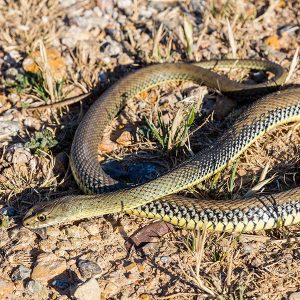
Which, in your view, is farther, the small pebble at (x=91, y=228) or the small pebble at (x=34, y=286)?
the small pebble at (x=91, y=228)

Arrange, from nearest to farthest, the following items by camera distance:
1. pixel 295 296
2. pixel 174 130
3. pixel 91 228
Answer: pixel 295 296 → pixel 91 228 → pixel 174 130

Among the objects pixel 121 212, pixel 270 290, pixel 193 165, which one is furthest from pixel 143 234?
pixel 270 290

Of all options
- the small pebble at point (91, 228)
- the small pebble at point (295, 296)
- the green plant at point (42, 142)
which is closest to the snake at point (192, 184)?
the small pebble at point (91, 228)

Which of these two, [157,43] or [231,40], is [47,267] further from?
[231,40]

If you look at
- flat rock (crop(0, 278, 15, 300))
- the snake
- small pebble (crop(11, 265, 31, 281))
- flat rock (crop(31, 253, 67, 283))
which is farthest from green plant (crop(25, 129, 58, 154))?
flat rock (crop(0, 278, 15, 300))

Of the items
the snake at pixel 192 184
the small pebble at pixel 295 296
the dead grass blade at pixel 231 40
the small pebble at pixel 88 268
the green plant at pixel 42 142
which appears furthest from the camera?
the dead grass blade at pixel 231 40

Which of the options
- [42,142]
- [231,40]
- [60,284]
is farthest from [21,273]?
[231,40]

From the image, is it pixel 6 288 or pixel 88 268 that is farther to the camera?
pixel 88 268

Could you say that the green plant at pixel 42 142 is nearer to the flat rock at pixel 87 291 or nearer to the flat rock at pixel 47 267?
the flat rock at pixel 47 267
